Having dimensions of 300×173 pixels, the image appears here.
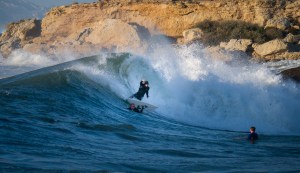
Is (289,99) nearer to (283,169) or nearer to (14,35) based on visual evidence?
(283,169)

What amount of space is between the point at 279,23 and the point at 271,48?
5.04 meters

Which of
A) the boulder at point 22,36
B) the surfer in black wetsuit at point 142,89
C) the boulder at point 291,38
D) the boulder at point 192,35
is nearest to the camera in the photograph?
the surfer in black wetsuit at point 142,89

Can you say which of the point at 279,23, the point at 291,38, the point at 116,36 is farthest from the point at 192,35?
the point at 291,38

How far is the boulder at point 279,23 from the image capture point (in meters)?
31.8

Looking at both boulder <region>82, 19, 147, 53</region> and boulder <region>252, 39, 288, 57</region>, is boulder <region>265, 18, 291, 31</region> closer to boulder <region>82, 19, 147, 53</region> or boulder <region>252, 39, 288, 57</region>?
boulder <region>252, 39, 288, 57</region>

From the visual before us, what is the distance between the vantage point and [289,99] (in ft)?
57.3

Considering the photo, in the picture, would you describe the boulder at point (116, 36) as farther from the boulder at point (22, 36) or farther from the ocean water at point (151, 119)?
the ocean water at point (151, 119)

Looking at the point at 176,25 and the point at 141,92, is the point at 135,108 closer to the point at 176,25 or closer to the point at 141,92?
the point at 141,92

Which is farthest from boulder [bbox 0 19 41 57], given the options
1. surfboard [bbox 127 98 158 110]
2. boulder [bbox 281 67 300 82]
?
surfboard [bbox 127 98 158 110]

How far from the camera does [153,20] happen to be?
112ft

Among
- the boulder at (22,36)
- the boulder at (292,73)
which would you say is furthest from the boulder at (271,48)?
the boulder at (22,36)

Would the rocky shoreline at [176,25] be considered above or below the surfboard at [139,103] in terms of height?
above

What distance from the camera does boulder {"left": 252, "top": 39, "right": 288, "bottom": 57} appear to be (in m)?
27.5

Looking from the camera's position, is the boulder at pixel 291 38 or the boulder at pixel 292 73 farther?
the boulder at pixel 291 38
